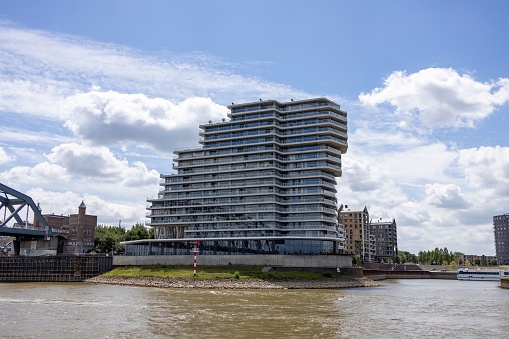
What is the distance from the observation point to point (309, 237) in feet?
431

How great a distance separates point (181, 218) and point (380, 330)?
114058mm

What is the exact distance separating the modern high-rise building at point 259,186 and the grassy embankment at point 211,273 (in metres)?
11.2

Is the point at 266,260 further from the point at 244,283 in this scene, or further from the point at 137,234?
the point at 137,234

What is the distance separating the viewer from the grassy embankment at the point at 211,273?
10750 cm

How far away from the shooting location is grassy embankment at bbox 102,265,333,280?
108m

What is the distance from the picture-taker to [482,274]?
594ft

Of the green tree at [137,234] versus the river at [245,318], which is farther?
the green tree at [137,234]

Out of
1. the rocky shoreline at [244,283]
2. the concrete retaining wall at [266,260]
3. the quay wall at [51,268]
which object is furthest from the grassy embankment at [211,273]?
the quay wall at [51,268]

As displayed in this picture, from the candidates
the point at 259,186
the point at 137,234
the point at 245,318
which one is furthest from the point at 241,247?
the point at 245,318

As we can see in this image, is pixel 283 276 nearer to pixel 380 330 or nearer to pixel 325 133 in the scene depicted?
pixel 325 133

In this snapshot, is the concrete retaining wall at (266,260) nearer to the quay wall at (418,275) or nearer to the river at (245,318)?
the river at (245,318)

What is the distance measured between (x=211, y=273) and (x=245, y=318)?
6103 centimetres

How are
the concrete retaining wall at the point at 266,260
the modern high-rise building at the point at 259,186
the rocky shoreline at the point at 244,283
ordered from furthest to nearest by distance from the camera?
the modern high-rise building at the point at 259,186 → the concrete retaining wall at the point at 266,260 → the rocky shoreline at the point at 244,283

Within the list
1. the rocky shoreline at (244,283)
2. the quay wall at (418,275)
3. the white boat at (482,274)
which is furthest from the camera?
the quay wall at (418,275)
